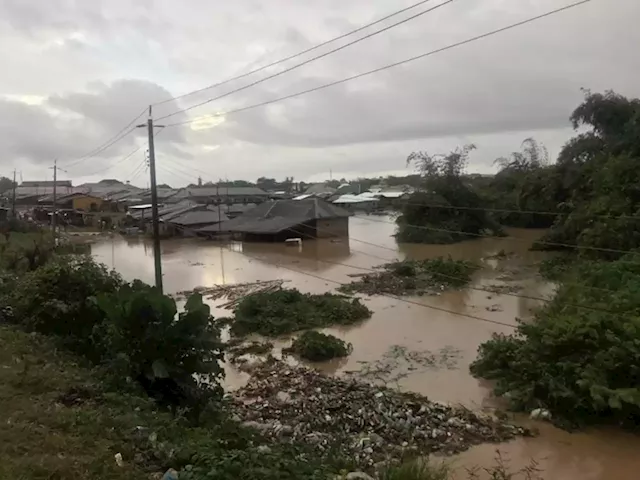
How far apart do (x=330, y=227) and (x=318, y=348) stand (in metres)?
22.0

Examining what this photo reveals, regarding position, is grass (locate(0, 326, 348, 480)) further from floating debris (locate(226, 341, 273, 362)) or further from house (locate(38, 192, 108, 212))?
house (locate(38, 192, 108, 212))

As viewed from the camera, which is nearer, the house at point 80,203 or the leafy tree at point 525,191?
the leafy tree at point 525,191

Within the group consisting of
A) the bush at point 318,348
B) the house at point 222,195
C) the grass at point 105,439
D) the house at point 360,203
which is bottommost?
the bush at point 318,348

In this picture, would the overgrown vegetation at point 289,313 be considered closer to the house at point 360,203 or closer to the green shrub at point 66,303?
the green shrub at point 66,303

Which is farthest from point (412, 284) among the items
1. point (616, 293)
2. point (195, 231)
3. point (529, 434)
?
point (195, 231)

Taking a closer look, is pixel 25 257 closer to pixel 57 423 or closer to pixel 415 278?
pixel 57 423

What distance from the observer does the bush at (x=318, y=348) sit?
1223cm

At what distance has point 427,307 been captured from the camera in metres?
17.2

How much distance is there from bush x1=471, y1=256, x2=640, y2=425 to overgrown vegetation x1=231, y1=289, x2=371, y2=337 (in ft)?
15.7

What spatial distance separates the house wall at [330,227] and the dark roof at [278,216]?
0.38 m

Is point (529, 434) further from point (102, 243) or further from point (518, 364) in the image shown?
point (102, 243)

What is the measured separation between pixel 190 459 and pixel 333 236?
29.3 m

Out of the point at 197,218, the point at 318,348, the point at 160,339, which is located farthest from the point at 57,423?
the point at 197,218

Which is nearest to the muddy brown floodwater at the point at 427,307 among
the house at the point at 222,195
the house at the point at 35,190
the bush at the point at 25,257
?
the bush at the point at 25,257
